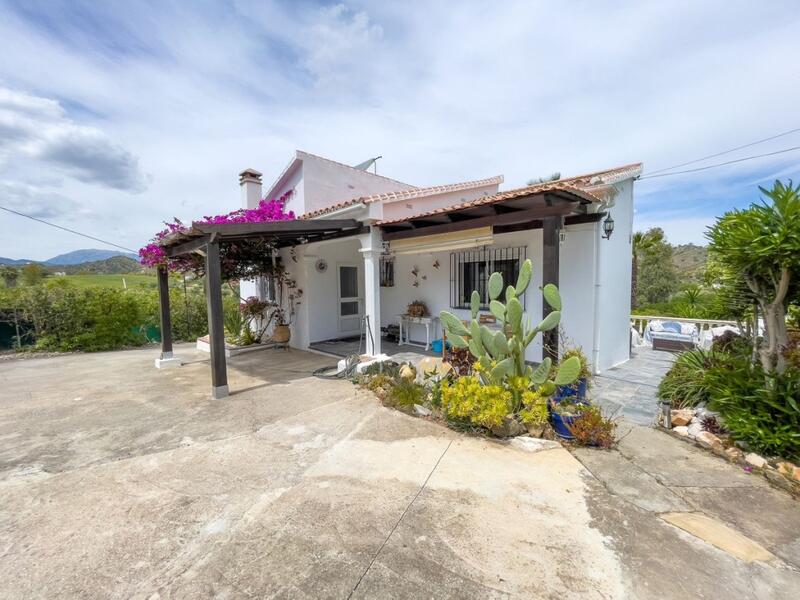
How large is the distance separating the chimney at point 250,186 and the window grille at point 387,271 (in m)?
5.74

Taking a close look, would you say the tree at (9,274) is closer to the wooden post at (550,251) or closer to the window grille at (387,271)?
the window grille at (387,271)

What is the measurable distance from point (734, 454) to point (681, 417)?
0.87 meters

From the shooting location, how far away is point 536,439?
483 cm

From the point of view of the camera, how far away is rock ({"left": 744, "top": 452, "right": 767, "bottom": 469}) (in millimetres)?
4137

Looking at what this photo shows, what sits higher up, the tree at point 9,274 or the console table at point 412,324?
the tree at point 9,274

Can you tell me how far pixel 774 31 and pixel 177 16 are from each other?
12253 millimetres

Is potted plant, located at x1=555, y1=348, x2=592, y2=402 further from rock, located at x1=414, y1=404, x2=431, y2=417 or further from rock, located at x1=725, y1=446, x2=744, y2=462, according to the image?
rock, located at x1=414, y1=404, x2=431, y2=417

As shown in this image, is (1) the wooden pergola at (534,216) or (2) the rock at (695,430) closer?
(2) the rock at (695,430)

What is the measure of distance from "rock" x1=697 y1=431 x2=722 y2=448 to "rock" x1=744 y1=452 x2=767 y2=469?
294 mm

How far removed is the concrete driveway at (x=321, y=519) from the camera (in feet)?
8.61

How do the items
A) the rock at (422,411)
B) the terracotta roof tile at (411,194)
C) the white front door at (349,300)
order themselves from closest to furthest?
the rock at (422,411) < the terracotta roof tile at (411,194) < the white front door at (349,300)

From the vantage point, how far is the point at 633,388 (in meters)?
6.75

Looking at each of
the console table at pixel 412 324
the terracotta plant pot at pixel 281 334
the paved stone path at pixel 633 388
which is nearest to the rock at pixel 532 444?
the paved stone path at pixel 633 388

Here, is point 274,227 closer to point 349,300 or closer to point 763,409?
point 349,300
